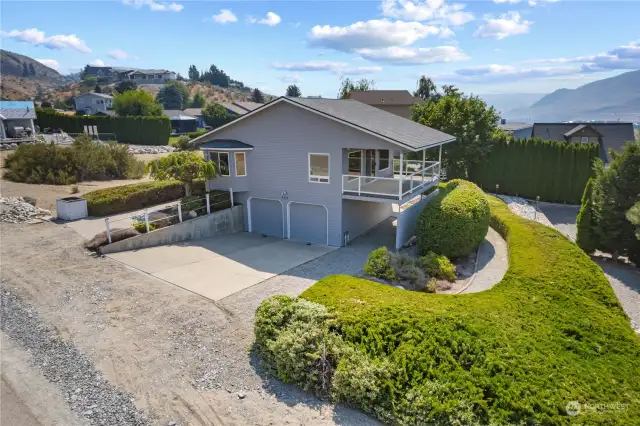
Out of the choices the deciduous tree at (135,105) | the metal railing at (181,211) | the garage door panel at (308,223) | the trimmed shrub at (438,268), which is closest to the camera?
the trimmed shrub at (438,268)

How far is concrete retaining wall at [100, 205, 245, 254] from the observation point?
594 inches

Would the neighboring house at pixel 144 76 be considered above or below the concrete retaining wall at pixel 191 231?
above

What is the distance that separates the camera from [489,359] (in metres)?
6.96

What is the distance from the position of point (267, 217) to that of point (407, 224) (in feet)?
21.7

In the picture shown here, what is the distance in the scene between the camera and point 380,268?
41.1ft

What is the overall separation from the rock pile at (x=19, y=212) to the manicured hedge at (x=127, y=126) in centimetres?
3171

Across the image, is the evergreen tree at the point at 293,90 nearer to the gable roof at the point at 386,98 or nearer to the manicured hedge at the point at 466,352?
the gable roof at the point at 386,98

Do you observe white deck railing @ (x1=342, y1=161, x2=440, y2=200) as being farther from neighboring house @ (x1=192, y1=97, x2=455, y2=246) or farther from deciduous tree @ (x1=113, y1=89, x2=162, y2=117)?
deciduous tree @ (x1=113, y1=89, x2=162, y2=117)

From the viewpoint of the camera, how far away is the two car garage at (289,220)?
17.1m

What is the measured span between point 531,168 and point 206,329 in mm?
27413

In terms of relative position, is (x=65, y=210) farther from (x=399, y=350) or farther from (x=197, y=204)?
(x=399, y=350)

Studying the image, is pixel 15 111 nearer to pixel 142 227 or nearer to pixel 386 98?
pixel 142 227

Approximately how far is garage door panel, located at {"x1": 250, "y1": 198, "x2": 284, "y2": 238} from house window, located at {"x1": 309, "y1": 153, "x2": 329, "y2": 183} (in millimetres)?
2401

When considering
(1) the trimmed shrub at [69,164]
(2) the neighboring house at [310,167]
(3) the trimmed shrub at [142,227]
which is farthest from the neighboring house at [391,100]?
(3) the trimmed shrub at [142,227]
